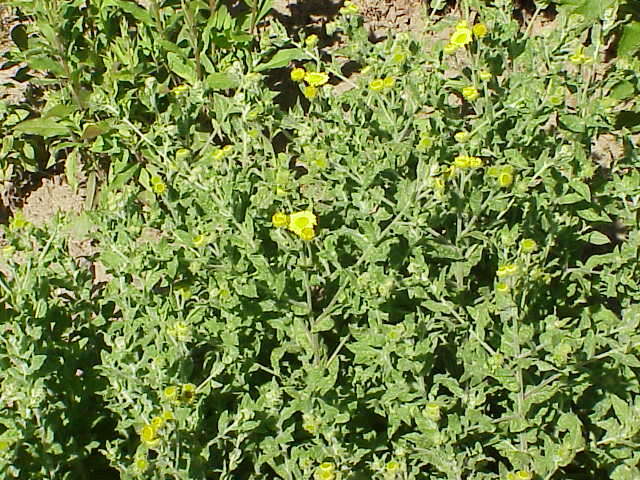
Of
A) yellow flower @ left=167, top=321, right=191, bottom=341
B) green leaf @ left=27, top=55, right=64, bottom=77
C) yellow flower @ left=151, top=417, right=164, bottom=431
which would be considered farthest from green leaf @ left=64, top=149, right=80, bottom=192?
yellow flower @ left=151, top=417, right=164, bottom=431

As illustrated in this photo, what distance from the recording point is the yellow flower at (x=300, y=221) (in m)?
2.88

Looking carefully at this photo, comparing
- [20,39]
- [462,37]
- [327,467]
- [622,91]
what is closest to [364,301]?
[327,467]

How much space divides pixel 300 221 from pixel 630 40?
1815 mm

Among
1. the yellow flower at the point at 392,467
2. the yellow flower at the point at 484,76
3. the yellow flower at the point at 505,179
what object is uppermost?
the yellow flower at the point at 484,76

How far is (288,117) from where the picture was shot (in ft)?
11.2

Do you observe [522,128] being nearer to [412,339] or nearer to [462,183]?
[462,183]

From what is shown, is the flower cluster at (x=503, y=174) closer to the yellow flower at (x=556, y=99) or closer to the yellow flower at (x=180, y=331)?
the yellow flower at (x=556, y=99)

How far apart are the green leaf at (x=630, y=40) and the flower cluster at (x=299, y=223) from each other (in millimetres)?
1710

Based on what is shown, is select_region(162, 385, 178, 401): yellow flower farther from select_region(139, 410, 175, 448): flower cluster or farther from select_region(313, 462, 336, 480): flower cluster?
select_region(313, 462, 336, 480): flower cluster

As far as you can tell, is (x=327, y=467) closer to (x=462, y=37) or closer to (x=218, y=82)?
(x=462, y=37)

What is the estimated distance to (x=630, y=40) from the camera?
12.6 ft

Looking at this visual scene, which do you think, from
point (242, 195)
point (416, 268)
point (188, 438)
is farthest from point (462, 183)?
point (188, 438)

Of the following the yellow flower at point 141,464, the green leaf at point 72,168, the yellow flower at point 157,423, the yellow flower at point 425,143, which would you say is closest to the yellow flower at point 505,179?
the yellow flower at point 425,143

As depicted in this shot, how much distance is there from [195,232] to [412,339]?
2.72 ft
